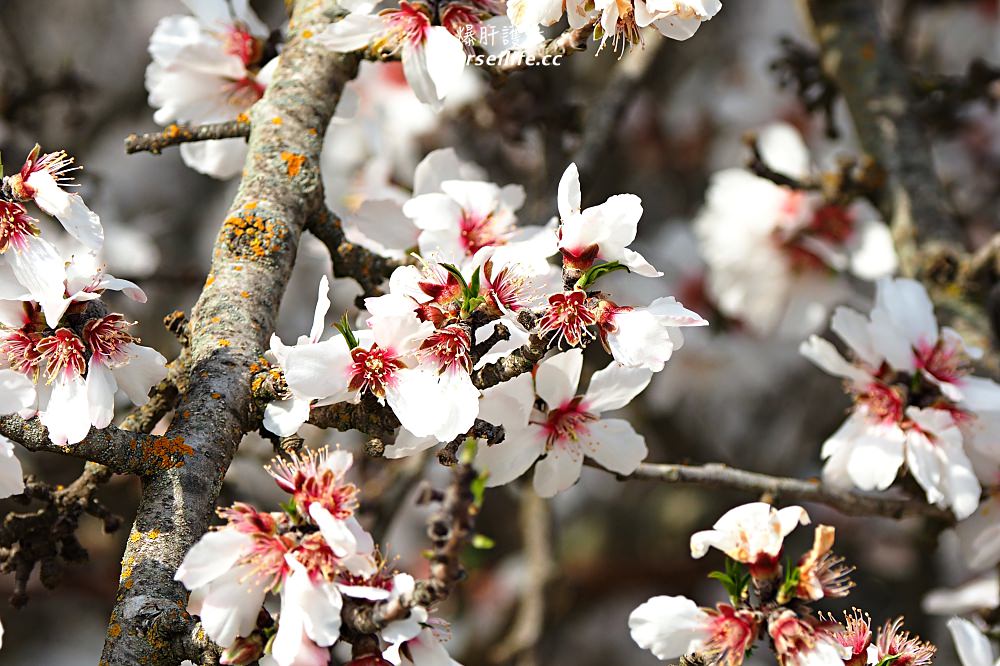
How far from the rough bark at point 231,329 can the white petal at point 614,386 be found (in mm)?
508

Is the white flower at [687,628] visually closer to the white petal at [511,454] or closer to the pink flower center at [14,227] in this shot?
the white petal at [511,454]

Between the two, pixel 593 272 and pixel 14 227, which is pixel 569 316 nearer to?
pixel 593 272

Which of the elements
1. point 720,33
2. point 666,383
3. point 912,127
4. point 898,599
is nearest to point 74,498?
point 912,127

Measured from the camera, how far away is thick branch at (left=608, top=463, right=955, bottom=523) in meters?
1.87

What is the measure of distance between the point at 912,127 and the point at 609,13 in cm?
158

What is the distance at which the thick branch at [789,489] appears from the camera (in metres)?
1.87

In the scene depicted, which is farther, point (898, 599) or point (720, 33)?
point (720, 33)

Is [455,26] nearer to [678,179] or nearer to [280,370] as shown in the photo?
[280,370]

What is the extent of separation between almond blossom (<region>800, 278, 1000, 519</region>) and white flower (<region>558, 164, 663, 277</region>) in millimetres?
765

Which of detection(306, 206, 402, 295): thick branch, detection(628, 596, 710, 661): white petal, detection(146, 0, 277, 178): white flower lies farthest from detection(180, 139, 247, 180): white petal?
detection(628, 596, 710, 661): white petal

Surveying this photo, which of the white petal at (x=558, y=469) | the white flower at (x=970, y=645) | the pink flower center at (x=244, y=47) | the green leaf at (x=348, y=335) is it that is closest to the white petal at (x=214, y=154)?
the pink flower center at (x=244, y=47)

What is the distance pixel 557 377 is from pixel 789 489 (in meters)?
0.59

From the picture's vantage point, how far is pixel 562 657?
5.11m

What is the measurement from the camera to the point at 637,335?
54.9 inches
